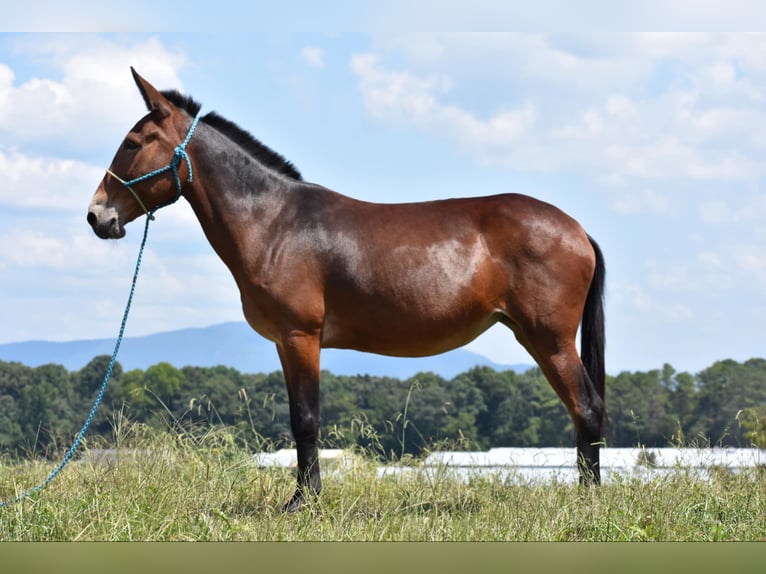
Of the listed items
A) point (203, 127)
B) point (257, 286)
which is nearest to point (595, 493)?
point (257, 286)

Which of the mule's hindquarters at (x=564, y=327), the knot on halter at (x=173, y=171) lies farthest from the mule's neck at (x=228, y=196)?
the mule's hindquarters at (x=564, y=327)

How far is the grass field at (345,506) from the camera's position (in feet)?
17.4

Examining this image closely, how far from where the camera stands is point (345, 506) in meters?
6.37

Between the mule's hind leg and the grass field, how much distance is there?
28 centimetres

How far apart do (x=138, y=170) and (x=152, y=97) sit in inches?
23.1

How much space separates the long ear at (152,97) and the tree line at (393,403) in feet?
8.33

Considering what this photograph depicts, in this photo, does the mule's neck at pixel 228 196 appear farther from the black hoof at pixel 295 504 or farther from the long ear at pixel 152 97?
the black hoof at pixel 295 504

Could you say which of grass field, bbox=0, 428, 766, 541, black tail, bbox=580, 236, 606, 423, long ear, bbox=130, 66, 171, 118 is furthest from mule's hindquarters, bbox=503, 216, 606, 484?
long ear, bbox=130, 66, 171, 118

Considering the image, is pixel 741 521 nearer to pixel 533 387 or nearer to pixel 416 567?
pixel 416 567

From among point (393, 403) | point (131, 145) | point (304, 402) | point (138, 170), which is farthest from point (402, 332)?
point (393, 403)

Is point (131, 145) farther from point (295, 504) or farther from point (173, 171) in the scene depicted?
point (295, 504)

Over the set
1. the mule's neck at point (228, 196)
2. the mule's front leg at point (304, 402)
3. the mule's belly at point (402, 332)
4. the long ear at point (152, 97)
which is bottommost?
the mule's front leg at point (304, 402)

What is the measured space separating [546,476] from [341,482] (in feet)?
5.84

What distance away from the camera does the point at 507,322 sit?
6.86 metres
